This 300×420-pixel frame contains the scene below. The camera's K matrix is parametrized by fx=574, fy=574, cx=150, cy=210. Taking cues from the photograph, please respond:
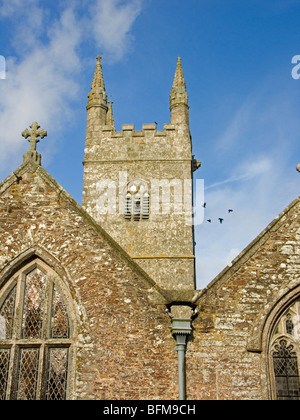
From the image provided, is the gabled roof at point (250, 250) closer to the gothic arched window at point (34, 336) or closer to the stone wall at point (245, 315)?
the stone wall at point (245, 315)

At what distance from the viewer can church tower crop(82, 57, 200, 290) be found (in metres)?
26.2

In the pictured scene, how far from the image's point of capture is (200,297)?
955cm

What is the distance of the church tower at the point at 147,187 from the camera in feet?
85.9

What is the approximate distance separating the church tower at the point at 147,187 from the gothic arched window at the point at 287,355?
16.1m

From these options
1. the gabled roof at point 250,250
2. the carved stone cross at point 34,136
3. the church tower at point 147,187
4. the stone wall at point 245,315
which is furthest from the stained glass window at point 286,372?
the church tower at point 147,187

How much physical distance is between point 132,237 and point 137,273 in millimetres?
17028

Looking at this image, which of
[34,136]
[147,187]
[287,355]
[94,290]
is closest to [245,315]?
[287,355]

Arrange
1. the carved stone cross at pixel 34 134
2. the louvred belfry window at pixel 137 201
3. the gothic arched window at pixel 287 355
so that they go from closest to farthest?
the gothic arched window at pixel 287 355 → the carved stone cross at pixel 34 134 → the louvred belfry window at pixel 137 201

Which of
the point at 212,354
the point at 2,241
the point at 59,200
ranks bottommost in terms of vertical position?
the point at 212,354

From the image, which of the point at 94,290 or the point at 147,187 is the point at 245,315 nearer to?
the point at 94,290

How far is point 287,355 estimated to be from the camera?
9258mm

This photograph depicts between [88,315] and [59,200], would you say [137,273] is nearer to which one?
[88,315]
